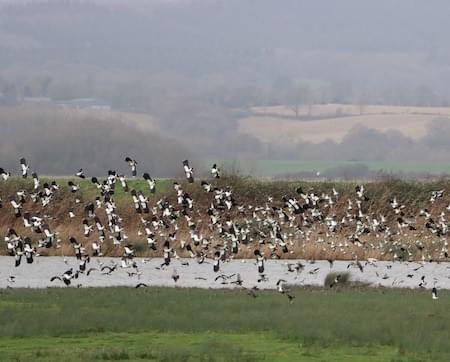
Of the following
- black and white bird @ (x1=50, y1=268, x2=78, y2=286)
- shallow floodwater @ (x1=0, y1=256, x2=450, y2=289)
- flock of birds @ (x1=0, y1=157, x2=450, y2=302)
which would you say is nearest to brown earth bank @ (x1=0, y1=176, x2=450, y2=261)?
flock of birds @ (x1=0, y1=157, x2=450, y2=302)

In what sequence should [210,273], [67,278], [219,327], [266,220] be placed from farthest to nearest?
[266,220] → [210,273] → [67,278] → [219,327]

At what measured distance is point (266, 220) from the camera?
236 ft

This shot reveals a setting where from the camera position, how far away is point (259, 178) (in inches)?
3327

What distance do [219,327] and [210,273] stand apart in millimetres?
25348

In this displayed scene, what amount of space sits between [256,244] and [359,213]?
4828mm

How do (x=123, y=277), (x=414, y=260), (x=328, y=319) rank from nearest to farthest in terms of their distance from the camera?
(x=328, y=319)
(x=123, y=277)
(x=414, y=260)

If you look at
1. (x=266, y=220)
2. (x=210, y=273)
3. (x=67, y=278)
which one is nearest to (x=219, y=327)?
(x=67, y=278)

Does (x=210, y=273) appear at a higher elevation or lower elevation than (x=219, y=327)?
higher

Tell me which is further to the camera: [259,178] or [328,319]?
[259,178]

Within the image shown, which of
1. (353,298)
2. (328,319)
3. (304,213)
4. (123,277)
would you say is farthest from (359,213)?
(328,319)

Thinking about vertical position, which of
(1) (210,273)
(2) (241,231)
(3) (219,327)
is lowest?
(3) (219,327)

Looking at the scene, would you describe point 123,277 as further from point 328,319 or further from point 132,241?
point 328,319

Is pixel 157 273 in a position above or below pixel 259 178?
below

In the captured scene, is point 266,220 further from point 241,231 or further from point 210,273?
point 210,273
